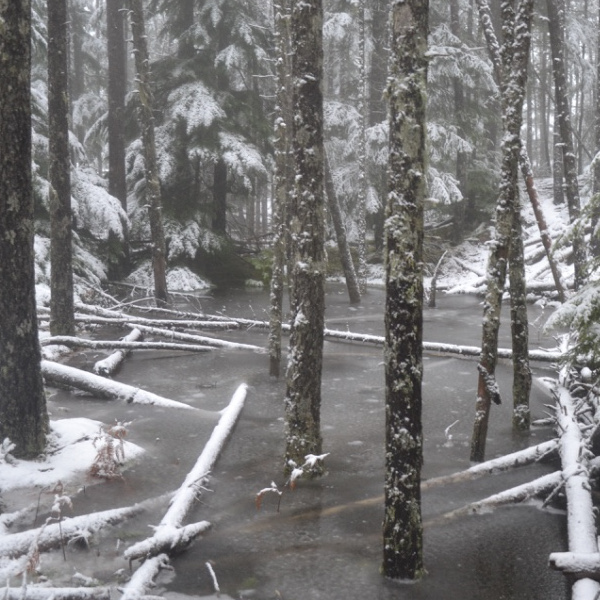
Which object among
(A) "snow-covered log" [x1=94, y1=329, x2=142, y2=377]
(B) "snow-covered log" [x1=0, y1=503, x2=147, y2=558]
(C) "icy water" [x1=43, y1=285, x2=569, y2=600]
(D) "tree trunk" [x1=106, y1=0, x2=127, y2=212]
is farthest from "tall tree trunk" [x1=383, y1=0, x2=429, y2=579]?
(D) "tree trunk" [x1=106, y1=0, x2=127, y2=212]

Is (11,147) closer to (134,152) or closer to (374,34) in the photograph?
(134,152)

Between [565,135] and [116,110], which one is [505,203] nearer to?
[565,135]

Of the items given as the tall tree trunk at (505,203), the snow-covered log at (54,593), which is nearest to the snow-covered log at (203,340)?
the tall tree trunk at (505,203)

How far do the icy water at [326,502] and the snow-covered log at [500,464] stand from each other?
10cm

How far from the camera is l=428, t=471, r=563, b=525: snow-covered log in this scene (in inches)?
247

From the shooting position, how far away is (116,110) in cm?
2128

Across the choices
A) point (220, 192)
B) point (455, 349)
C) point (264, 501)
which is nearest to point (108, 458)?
point (264, 501)

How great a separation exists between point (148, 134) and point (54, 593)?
46.8 ft

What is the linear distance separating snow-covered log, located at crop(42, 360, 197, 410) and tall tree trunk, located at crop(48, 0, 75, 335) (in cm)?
230

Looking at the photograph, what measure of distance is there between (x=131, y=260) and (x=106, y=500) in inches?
630

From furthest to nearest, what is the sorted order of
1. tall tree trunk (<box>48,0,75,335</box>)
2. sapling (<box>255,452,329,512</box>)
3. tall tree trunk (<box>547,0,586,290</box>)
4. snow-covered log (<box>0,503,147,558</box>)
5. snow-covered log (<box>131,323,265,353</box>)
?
1. tall tree trunk (<box>547,0,586,290</box>)
2. snow-covered log (<box>131,323,265,353</box>)
3. tall tree trunk (<box>48,0,75,335</box>)
4. sapling (<box>255,452,329,512</box>)
5. snow-covered log (<box>0,503,147,558</box>)

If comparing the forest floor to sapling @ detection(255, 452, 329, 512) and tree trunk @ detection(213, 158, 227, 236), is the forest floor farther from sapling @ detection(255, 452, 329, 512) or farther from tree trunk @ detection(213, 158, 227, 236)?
tree trunk @ detection(213, 158, 227, 236)

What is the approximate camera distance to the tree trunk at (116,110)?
21.3 m

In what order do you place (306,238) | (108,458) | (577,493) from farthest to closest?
(306,238) < (108,458) < (577,493)
